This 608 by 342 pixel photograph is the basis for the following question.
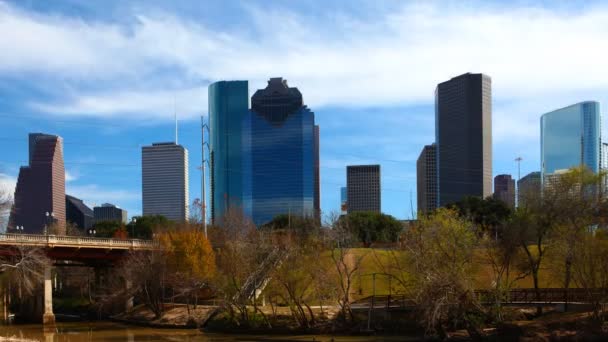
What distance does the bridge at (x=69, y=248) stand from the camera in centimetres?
6988

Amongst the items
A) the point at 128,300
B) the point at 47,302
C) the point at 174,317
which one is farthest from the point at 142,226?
the point at 174,317

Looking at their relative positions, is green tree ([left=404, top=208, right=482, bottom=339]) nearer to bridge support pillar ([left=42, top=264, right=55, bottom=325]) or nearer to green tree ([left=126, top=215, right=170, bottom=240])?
bridge support pillar ([left=42, top=264, right=55, bottom=325])

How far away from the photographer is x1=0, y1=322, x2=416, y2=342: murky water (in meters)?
51.7

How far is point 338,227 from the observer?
57844 mm

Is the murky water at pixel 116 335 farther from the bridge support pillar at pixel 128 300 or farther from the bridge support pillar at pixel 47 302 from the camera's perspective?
the bridge support pillar at pixel 128 300

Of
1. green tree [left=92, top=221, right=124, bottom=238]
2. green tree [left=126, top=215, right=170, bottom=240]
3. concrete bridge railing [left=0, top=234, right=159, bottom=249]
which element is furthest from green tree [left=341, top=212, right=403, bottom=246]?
concrete bridge railing [left=0, top=234, right=159, bottom=249]

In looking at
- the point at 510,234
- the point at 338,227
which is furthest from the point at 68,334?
the point at 510,234

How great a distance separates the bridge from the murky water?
197 inches

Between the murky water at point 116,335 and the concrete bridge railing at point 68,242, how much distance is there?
8899 millimetres

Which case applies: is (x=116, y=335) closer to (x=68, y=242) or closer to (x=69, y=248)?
(x=68, y=242)

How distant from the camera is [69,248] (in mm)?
78500

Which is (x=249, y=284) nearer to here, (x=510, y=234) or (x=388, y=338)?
(x=388, y=338)

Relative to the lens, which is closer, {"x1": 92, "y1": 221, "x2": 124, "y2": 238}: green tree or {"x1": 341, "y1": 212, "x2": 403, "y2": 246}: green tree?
{"x1": 341, "y1": 212, "x2": 403, "y2": 246}: green tree

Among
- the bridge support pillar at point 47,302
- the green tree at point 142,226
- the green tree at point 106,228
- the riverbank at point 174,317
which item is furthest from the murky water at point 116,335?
the green tree at point 106,228
